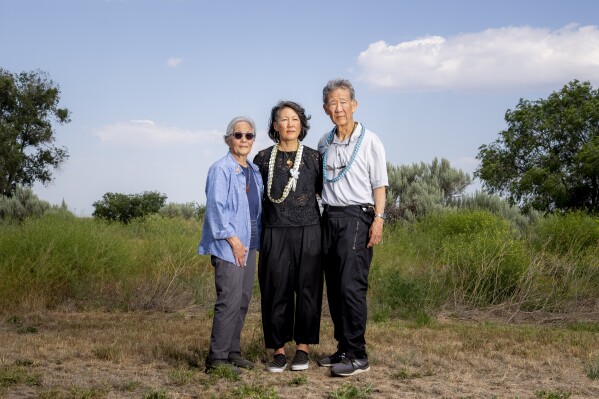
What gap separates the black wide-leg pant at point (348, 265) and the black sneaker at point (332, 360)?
173 mm

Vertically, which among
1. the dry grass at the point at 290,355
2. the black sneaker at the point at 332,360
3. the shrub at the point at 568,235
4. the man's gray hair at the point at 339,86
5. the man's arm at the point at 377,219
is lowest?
the dry grass at the point at 290,355

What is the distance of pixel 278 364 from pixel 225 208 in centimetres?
135

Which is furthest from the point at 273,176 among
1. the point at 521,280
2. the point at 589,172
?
the point at 589,172

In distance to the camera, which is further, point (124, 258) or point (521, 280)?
point (124, 258)

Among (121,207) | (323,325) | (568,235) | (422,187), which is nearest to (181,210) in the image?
(121,207)

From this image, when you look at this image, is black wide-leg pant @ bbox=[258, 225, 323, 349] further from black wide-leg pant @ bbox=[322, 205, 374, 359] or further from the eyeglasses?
the eyeglasses

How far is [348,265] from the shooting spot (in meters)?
5.80

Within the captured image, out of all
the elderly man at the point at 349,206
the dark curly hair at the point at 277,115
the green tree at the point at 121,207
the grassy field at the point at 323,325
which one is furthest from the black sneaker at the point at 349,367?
the green tree at the point at 121,207

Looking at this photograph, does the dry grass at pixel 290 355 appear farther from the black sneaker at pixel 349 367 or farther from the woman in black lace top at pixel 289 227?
the woman in black lace top at pixel 289 227

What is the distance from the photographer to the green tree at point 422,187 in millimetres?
21234

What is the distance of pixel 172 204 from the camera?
94.8ft

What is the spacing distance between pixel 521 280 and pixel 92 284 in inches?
234

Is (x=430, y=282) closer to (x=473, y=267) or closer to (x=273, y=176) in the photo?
(x=473, y=267)

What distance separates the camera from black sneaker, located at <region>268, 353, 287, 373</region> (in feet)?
19.9
